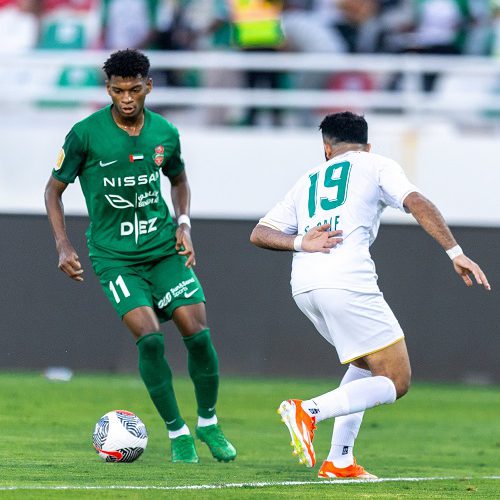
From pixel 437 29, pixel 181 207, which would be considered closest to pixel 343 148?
pixel 181 207

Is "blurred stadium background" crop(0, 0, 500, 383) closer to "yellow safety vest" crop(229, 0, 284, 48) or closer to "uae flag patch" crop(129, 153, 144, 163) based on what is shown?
"yellow safety vest" crop(229, 0, 284, 48)

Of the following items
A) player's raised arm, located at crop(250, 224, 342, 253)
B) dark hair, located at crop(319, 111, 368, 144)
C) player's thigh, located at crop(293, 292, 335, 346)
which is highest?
dark hair, located at crop(319, 111, 368, 144)

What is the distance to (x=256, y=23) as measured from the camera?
48.3 feet

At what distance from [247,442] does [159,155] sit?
2.45 metres

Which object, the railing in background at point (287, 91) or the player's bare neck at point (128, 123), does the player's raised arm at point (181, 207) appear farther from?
the railing in background at point (287, 91)

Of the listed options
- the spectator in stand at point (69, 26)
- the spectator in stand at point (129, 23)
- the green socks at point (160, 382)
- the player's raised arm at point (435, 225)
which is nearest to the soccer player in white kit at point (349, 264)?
the player's raised arm at point (435, 225)

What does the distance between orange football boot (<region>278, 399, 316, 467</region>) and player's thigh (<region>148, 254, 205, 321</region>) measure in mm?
1524

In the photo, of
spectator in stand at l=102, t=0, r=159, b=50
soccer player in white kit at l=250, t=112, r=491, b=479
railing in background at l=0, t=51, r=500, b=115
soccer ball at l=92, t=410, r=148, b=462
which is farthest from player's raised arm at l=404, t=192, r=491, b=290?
spectator in stand at l=102, t=0, r=159, b=50

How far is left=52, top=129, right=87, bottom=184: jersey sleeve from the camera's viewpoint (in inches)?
→ 311

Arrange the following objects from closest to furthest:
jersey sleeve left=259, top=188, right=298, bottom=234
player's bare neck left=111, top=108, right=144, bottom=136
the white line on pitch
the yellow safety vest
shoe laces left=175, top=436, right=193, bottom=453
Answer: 1. the white line on pitch
2. jersey sleeve left=259, top=188, right=298, bottom=234
3. shoe laces left=175, top=436, right=193, bottom=453
4. player's bare neck left=111, top=108, right=144, bottom=136
5. the yellow safety vest

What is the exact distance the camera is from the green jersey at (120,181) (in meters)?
7.93

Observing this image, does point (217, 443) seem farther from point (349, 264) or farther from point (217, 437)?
point (349, 264)

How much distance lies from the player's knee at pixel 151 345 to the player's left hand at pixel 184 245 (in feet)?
1.75

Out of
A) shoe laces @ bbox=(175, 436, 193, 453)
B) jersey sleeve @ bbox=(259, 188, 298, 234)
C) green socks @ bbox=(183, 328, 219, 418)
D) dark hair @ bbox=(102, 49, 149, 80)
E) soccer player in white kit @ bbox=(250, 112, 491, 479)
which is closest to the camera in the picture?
soccer player in white kit @ bbox=(250, 112, 491, 479)
